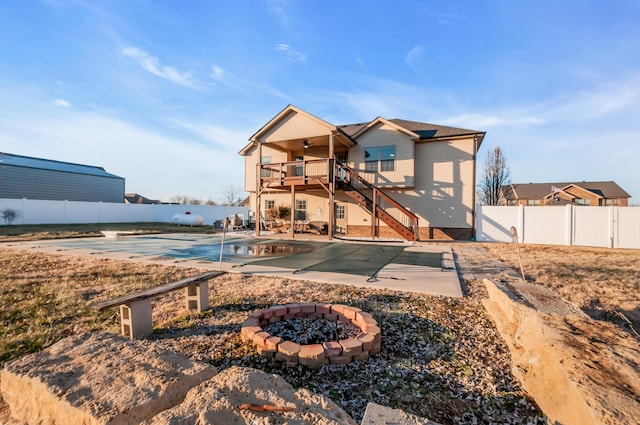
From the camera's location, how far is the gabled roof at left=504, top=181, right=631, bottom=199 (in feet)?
138

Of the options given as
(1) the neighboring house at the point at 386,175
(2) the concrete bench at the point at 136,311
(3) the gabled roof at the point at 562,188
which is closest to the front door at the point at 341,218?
(1) the neighboring house at the point at 386,175

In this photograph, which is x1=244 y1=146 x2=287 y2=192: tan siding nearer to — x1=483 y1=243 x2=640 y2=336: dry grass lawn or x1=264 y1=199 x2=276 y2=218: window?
x1=264 y1=199 x2=276 y2=218: window

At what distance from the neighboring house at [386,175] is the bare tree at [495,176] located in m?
16.3

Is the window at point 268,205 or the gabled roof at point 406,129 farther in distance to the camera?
the window at point 268,205

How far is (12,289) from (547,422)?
27.2 feet

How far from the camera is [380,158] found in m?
16.7

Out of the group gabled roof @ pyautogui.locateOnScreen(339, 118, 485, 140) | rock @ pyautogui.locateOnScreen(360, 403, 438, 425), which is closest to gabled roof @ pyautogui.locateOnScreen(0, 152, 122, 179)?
gabled roof @ pyautogui.locateOnScreen(339, 118, 485, 140)

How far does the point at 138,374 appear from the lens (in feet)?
6.08

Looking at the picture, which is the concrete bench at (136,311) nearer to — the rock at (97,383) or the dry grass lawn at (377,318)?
the dry grass lawn at (377,318)

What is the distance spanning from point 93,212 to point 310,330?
97.9 ft

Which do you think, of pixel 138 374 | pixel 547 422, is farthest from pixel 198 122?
pixel 547 422

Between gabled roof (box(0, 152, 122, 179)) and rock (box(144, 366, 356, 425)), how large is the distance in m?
39.5

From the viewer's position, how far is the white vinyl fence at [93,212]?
852 inches

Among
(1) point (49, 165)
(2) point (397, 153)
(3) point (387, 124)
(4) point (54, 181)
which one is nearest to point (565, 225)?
(2) point (397, 153)
